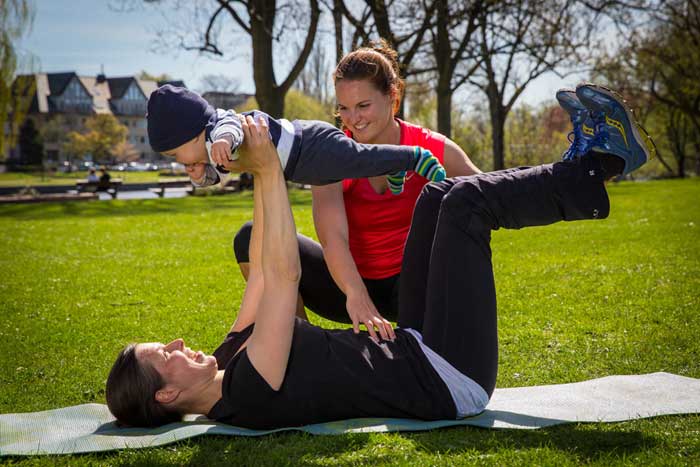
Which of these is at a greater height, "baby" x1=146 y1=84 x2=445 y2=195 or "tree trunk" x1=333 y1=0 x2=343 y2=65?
"tree trunk" x1=333 y1=0 x2=343 y2=65

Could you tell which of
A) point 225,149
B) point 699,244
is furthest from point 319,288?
point 699,244

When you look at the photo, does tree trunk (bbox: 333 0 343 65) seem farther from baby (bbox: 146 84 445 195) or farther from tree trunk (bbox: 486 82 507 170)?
baby (bbox: 146 84 445 195)

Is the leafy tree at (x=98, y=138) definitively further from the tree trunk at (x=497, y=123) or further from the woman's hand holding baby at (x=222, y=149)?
the woman's hand holding baby at (x=222, y=149)

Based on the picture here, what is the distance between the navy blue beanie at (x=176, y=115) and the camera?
Result: 3494mm

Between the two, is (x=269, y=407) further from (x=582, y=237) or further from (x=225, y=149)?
(x=582, y=237)

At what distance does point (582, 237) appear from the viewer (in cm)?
1080

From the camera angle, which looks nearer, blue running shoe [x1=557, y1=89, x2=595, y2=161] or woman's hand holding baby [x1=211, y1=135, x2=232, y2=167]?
woman's hand holding baby [x1=211, y1=135, x2=232, y2=167]

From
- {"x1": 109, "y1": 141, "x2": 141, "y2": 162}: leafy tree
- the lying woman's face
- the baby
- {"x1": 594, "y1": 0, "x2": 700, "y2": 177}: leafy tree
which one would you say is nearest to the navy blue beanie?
the baby

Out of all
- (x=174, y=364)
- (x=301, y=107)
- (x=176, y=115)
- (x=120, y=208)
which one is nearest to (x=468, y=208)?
(x=174, y=364)

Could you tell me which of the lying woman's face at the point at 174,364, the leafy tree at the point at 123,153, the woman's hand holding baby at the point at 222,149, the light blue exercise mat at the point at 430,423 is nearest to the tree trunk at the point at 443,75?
the light blue exercise mat at the point at 430,423

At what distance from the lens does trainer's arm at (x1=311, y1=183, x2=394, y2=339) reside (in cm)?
332

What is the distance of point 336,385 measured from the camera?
2.90 meters

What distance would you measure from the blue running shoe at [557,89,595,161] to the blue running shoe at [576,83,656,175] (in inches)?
1.1

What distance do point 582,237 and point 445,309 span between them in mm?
8422
